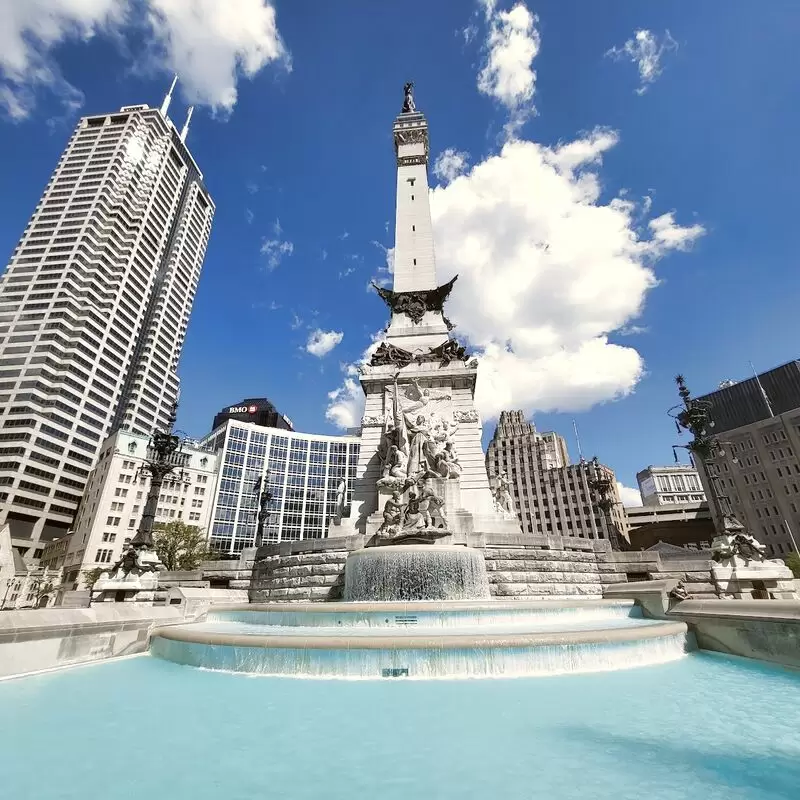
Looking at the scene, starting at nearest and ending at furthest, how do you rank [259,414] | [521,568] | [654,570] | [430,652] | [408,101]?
[430,652] < [521,568] < [654,570] < [408,101] < [259,414]

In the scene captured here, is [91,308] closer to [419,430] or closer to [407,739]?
[419,430]

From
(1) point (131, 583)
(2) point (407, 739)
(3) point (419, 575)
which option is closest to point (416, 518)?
(3) point (419, 575)

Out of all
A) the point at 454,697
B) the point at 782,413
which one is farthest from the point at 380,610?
the point at 782,413

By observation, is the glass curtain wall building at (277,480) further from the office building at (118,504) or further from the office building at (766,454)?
the office building at (766,454)

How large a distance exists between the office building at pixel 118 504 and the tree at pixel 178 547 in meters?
11.7

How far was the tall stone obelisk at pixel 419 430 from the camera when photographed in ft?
53.3

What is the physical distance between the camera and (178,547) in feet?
141

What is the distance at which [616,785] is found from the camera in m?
2.96

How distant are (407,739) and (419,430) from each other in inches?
586

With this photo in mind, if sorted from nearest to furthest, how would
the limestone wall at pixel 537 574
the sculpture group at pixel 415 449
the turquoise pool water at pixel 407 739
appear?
the turquoise pool water at pixel 407 739
the limestone wall at pixel 537 574
the sculpture group at pixel 415 449

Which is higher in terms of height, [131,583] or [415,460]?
[415,460]

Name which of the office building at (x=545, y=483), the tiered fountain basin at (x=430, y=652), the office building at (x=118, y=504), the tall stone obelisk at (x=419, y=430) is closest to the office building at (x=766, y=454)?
the office building at (x=545, y=483)

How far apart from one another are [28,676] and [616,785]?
8131mm

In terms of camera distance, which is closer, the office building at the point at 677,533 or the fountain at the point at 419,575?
the fountain at the point at 419,575
